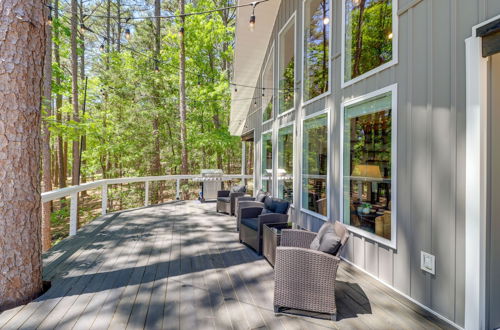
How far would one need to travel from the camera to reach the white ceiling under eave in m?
6.75

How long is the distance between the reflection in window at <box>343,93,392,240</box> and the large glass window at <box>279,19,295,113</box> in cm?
252

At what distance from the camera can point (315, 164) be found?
473 cm

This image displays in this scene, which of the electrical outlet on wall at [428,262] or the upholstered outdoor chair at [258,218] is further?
the upholstered outdoor chair at [258,218]

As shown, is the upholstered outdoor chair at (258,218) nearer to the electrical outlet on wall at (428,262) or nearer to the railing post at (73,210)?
the electrical outlet on wall at (428,262)

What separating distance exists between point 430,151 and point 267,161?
5626mm

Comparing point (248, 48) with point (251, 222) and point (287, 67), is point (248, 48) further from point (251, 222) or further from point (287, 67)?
point (251, 222)

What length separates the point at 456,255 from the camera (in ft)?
6.77

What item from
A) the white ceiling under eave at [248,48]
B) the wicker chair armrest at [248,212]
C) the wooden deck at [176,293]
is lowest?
the wooden deck at [176,293]

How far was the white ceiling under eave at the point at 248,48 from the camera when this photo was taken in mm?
6746

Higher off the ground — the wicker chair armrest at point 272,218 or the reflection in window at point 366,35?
the reflection in window at point 366,35

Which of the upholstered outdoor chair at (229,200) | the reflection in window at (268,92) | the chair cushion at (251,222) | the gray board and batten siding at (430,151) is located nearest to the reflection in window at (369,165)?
the gray board and batten siding at (430,151)

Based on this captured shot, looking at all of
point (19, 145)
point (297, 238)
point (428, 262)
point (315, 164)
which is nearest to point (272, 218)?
point (297, 238)

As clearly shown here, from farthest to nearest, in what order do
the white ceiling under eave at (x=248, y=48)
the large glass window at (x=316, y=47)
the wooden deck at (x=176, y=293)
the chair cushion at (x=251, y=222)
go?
the white ceiling under eave at (x=248, y=48) < the large glass window at (x=316, y=47) < the chair cushion at (x=251, y=222) < the wooden deck at (x=176, y=293)

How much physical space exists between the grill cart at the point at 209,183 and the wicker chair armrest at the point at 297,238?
19.2ft
